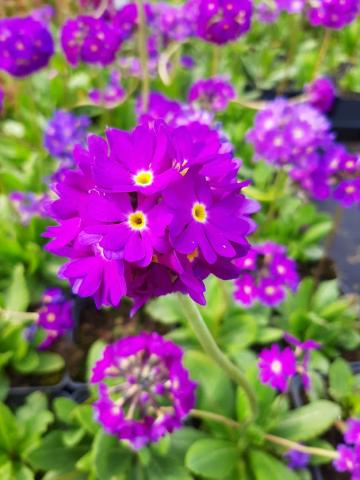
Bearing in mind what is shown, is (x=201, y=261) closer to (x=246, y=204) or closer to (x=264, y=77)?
(x=246, y=204)

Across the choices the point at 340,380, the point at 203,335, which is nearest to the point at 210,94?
the point at 340,380

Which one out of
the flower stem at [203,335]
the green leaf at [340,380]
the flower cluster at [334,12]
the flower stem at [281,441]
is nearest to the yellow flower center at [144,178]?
the flower stem at [203,335]

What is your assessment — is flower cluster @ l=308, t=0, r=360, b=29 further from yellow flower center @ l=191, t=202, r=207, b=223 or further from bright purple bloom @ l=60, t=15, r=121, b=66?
yellow flower center @ l=191, t=202, r=207, b=223

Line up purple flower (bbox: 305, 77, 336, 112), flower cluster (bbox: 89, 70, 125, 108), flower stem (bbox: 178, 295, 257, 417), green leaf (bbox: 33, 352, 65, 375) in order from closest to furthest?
flower stem (bbox: 178, 295, 257, 417) < green leaf (bbox: 33, 352, 65, 375) < purple flower (bbox: 305, 77, 336, 112) < flower cluster (bbox: 89, 70, 125, 108)

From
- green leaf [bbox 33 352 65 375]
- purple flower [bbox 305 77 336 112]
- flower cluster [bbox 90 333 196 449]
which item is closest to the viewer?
flower cluster [bbox 90 333 196 449]

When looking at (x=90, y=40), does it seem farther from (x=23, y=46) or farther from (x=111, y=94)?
(x=111, y=94)

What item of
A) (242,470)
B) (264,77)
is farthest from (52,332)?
(264,77)

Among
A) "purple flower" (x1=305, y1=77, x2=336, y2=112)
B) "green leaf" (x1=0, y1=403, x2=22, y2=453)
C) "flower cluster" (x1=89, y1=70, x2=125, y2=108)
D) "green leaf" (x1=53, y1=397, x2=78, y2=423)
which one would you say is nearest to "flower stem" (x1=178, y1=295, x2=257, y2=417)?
"green leaf" (x1=53, y1=397, x2=78, y2=423)
